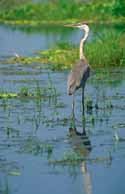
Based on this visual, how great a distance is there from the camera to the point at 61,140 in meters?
11.6

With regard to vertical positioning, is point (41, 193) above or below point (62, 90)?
above

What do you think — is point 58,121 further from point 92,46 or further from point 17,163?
point 92,46

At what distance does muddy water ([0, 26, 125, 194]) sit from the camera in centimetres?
943

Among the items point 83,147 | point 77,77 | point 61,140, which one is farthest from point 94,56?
point 83,147

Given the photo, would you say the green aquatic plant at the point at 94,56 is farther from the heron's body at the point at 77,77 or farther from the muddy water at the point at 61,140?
the heron's body at the point at 77,77

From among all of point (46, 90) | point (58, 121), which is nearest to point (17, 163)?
point (58, 121)

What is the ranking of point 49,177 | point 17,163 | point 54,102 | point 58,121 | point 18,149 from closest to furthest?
point 49,177 → point 17,163 → point 18,149 → point 58,121 → point 54,102

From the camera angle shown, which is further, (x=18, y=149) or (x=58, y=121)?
(x=58, y=121)

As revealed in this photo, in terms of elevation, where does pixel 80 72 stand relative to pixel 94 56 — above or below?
above

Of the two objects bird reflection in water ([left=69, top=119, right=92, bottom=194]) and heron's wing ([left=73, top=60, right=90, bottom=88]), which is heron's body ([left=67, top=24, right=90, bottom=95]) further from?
bird reflection in water ([left=69, top=119, right=92, bottom=194])

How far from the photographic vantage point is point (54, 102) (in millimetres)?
14672

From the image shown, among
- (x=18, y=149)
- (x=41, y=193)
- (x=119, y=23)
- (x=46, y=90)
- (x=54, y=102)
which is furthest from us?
(x=119, y=23)

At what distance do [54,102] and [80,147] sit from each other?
3598 millimetres

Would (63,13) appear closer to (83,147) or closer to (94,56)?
(94,56)
